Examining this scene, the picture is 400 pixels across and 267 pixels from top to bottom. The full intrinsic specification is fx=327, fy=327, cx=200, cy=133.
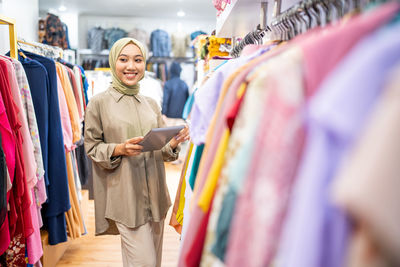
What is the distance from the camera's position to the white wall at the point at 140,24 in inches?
289

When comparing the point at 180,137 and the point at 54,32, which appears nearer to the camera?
the point at 180,137

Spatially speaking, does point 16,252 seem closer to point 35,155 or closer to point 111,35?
point 35,155

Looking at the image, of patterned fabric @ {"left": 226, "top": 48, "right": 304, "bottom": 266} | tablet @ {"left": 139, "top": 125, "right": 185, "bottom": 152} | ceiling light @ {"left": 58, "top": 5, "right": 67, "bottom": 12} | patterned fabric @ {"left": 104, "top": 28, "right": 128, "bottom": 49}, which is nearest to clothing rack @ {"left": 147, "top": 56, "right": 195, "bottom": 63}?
patterned fabric @ {"left": 104, "top": 28, "right": 128, "bottom": 49}

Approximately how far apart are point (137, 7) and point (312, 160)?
22.2 ft

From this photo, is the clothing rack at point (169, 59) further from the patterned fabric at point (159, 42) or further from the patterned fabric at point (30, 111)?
the patterned fabric at point (30, 111)

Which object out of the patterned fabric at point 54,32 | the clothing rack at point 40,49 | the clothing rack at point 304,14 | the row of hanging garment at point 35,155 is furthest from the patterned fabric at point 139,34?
the clothing rack at point 304,14

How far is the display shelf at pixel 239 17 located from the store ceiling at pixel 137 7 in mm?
4193

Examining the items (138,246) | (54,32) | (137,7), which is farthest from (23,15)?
(138,246)

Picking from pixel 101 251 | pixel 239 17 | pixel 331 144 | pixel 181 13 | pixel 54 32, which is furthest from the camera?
pixel 181 13

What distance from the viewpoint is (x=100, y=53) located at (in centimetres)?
707

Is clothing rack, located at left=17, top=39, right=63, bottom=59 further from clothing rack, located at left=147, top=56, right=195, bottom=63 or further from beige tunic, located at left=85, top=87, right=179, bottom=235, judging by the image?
clothing rack, located at left=147, top=56, right=195, bottom=63

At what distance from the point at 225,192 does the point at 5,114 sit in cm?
121

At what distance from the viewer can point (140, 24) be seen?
7500 millimetres

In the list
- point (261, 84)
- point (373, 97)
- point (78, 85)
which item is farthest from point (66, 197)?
point (373, 97)
